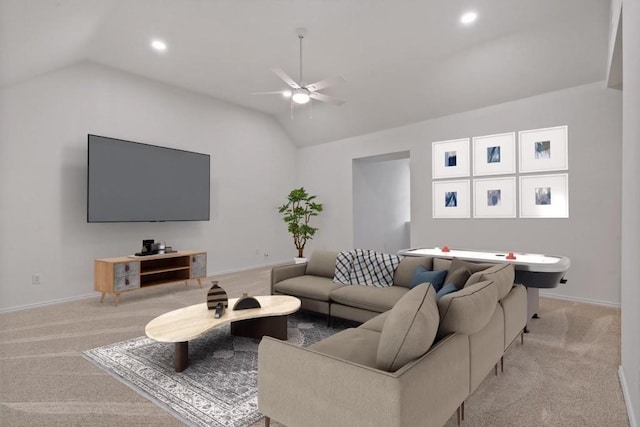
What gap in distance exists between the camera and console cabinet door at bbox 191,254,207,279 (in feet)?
17.3

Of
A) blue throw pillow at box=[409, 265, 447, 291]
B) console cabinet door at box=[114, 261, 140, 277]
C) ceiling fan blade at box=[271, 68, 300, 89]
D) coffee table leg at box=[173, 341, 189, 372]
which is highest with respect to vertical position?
ceiling fan blade at box=[271, 68, 300, 89]

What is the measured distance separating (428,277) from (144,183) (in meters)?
4.30

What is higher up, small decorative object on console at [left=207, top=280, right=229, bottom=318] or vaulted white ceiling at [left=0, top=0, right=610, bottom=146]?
vaulted white ceiling at [left=0, top=0, right=610, bottom=146]

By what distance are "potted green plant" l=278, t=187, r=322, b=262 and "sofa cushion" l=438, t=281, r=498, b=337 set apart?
5347 mm

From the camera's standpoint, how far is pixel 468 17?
3.68 meters

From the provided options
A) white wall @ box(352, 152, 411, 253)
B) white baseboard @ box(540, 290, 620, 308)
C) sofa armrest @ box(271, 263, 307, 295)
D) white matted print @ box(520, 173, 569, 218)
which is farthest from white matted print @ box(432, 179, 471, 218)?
sofa armrest @ box(271, 263, 307, 295)

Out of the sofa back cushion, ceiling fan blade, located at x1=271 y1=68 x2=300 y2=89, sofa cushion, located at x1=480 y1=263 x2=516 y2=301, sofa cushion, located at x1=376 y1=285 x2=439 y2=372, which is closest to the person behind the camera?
sofa cushion, located at x1=376 y1=285 x2=439 y2=372

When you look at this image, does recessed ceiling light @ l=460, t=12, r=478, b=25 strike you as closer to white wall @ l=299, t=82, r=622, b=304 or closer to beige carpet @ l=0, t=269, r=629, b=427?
white wall @ l=299, t=82, r=622, b=304

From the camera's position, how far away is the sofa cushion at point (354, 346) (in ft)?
5.79

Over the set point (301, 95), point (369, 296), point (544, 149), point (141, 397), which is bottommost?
point (141, 397)

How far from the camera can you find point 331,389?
1410 millimetres

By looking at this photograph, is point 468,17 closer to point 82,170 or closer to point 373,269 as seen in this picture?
point 373,269

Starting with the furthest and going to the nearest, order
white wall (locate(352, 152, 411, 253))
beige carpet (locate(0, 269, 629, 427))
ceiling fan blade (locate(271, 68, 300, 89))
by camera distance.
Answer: white wall (locate(352, 152, 411, 253)) < ceiling fan blade (locate(271, 68, 300, 89)) < beige carpet (locate(0, 269, 629, 427))

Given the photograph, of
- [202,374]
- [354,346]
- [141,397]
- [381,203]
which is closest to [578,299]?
[354,346]
